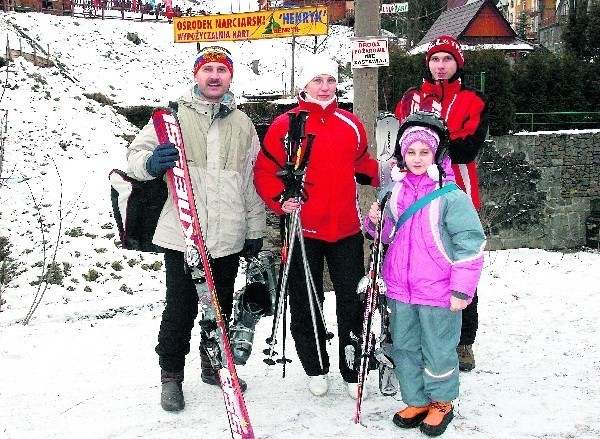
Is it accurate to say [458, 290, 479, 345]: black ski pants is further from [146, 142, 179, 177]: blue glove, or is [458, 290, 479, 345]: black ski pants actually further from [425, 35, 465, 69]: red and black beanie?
[146, 142, 179, 177]: blue glove

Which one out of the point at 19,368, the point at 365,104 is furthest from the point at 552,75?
the point at 19,368

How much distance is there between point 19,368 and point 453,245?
3.12 metres

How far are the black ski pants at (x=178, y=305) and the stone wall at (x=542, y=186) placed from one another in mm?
11765

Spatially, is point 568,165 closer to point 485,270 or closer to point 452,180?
point 485,270

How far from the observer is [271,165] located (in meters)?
3.32

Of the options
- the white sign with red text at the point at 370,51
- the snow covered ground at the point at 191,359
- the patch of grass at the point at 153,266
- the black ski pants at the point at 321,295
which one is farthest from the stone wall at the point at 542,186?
the black ski pants at the point at 321,295

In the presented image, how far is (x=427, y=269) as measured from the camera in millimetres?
2914

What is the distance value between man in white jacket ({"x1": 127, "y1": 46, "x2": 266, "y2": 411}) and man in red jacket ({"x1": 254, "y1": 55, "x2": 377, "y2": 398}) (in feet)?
0.68

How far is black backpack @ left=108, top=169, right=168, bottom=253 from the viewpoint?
317 centimetres

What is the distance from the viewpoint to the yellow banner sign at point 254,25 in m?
16.4

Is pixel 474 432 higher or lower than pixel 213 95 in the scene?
lower

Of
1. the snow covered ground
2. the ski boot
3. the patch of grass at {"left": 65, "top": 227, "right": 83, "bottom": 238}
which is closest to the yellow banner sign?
the snow covered ground

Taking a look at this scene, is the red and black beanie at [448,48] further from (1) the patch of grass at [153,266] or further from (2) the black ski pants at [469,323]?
(1) the patch of grass at [153,266]

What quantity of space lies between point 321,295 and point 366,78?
7.84 feet
